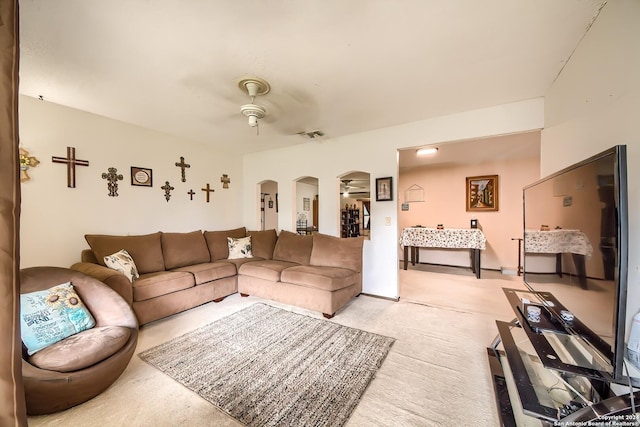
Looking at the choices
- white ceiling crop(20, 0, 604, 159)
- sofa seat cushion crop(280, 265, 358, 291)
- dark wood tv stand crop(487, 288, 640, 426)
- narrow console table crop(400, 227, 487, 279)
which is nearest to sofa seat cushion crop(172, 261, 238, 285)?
sofa seat cushion crop(280, 265, 358, 291)

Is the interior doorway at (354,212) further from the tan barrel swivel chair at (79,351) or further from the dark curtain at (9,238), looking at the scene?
the dark curtain at (9,238)

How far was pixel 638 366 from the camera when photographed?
107 cm

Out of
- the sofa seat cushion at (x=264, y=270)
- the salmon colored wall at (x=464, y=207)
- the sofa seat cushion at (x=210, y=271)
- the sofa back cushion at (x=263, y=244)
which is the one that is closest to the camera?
the sofa seat cushion at (x=210, y=271)

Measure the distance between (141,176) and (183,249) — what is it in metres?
1.20

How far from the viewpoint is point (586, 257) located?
117cm

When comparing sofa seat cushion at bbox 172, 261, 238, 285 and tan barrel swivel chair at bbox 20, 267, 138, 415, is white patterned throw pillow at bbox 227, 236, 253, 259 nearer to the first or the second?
sofa seat cushion at bbox 172, 261, 238, 285

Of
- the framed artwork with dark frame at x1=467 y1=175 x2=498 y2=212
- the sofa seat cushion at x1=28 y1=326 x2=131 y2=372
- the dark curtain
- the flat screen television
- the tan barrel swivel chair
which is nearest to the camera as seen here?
the dark curtain

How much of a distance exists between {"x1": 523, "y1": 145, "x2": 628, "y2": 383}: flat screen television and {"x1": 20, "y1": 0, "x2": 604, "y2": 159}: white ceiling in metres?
1.08

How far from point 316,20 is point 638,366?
2.42 m

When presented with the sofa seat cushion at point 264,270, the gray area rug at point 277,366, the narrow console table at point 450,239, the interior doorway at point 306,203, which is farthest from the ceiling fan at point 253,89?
the interior doorway at point 306,203

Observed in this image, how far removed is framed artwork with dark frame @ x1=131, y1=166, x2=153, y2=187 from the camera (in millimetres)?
3443

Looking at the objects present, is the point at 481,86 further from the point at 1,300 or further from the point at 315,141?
the point at 1,300

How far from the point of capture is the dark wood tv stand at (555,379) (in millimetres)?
1003

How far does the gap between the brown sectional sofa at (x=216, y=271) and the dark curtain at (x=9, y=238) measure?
219 centimetres
